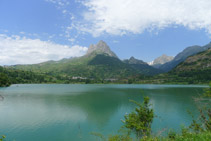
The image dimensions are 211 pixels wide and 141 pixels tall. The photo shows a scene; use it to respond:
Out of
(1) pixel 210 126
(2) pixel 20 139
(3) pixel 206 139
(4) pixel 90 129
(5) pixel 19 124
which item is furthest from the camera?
(5) pixel 19 124

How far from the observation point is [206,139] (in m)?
9.12

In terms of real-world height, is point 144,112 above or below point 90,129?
above

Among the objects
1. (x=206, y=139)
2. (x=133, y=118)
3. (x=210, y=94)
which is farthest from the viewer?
(x=133, y=118)

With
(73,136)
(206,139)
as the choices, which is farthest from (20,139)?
(206,139)

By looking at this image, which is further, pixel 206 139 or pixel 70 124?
pixel 70 124

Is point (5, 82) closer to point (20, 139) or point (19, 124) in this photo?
point (19, 124)

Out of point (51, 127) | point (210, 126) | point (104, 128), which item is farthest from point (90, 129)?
point (210, 126)

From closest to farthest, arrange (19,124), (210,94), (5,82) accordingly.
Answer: (210,94), (19,124), (5,82)

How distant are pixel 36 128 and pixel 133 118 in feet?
88.3

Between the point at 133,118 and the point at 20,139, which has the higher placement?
the point at 133,118

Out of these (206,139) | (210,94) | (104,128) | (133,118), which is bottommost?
(104,128)

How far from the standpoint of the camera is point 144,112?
65.1ft

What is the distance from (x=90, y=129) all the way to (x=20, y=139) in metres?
14.8

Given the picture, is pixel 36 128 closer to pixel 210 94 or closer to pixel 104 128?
pixel 104 128
